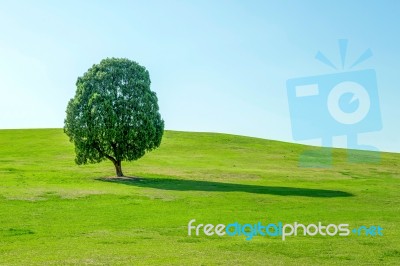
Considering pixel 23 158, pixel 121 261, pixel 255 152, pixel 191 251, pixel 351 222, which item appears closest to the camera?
pixel 121 261

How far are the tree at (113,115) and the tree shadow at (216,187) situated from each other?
219 inches

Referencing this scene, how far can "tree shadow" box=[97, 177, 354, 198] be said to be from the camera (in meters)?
50.3

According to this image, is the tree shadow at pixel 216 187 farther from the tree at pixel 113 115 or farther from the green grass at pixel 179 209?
the tree at pixel 113 115

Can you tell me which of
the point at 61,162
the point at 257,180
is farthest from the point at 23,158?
the point at 257,180

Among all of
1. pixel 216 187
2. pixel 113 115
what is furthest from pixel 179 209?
pixel 113 115

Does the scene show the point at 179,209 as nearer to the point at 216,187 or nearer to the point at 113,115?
the point at 216,187

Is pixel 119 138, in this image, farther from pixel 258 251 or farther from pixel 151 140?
pixel 258 251

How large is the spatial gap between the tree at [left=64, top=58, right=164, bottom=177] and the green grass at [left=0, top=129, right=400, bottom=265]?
12.1ft

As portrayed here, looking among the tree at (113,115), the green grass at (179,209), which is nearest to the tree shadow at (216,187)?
the green grass at (179,209)

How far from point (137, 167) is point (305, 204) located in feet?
131

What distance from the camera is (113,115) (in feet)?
211

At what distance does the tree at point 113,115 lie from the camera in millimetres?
64938

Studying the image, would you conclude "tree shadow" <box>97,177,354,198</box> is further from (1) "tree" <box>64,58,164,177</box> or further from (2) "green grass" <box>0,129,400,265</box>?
(1) "tree" <box>64,58,164,177</box>

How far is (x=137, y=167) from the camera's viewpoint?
3059 inches
